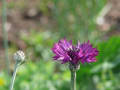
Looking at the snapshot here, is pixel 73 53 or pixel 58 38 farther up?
pixel 58 38

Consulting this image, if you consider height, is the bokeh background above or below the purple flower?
above

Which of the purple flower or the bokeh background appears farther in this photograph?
the bokeh background

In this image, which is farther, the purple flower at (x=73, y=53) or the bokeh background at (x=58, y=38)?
the bokeh background at (x=58, y=38)

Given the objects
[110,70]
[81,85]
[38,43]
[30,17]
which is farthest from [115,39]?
[30,17]

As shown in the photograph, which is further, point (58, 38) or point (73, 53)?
point (58, 38)
